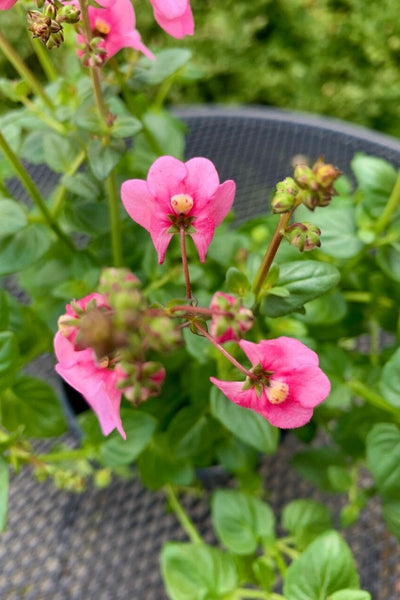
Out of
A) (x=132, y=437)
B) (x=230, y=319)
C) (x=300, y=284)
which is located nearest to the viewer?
(x=230, y=319)

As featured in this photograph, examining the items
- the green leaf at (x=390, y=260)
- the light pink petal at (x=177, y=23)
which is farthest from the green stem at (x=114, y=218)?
the green leaf at (x=390, y=260)

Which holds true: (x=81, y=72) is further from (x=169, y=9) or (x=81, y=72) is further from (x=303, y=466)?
(x=303, y=466)

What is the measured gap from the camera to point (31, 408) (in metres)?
0.49

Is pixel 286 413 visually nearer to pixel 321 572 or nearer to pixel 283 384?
pixel 283 384

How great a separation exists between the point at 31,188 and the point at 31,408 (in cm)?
18

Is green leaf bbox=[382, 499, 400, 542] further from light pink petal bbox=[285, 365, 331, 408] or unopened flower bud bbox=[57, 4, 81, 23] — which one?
unopened flower bud bbox=[57, 4, 81, 23]

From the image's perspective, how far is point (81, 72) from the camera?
53cm

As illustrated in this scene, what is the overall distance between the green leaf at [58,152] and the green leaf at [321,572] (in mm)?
354

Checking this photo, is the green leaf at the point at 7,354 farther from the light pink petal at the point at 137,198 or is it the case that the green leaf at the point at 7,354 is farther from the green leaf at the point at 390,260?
the green leaf at the point at 390,260

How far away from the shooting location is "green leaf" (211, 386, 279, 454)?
16.4 inches

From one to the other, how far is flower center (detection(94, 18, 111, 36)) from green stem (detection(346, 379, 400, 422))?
0.33 metres

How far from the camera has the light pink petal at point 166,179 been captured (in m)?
0.29

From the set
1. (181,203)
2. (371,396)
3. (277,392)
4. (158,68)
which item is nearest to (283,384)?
(277,392)

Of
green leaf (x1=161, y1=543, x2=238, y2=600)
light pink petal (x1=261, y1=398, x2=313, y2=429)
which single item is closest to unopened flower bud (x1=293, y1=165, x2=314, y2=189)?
light pink petal (x1=261, y1=398, x2=313, y2=429)
